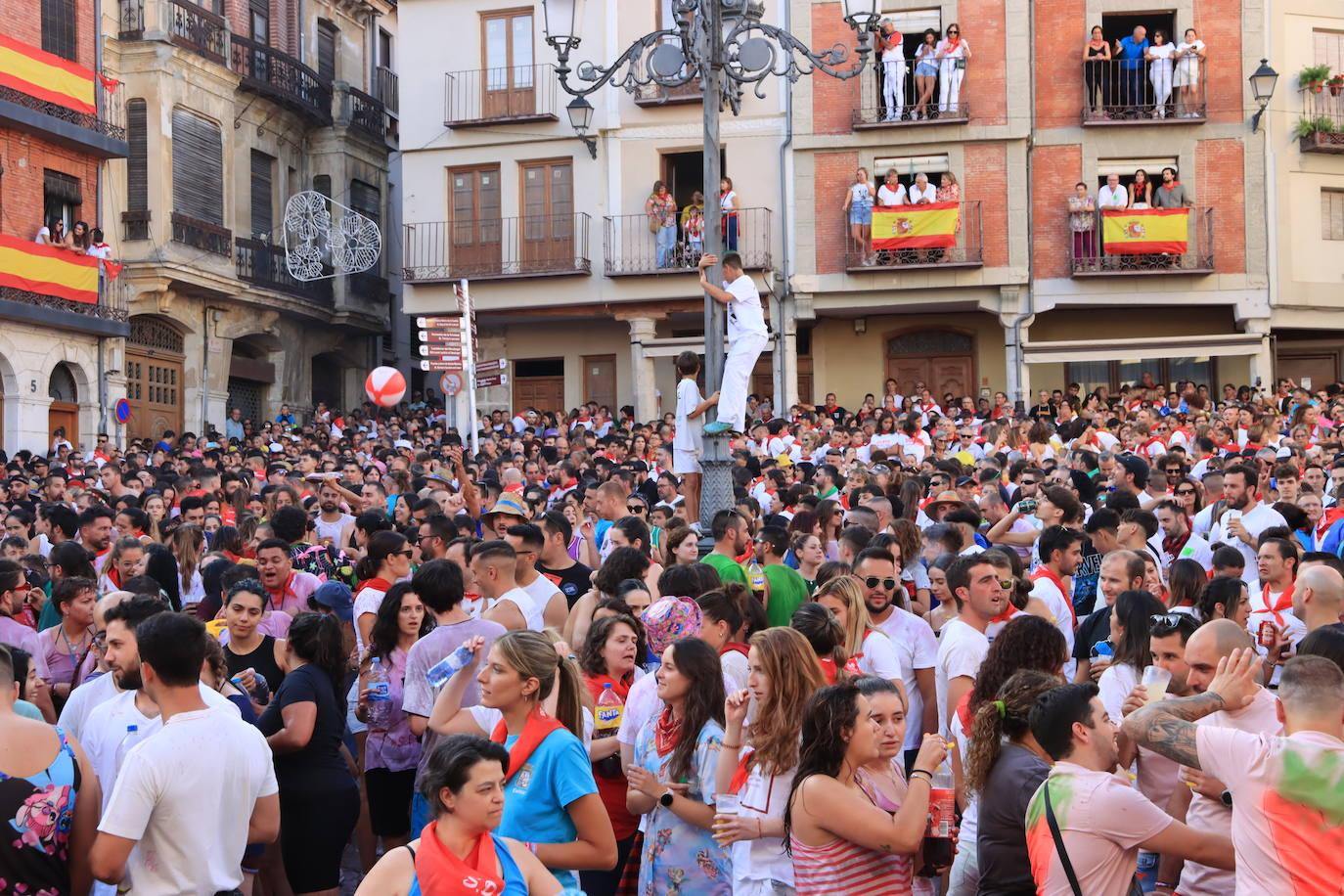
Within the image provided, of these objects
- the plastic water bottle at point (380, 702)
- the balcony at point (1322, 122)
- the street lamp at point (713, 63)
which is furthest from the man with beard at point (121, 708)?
the balcony at point (1322, 122)

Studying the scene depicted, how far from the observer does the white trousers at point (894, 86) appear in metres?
28.2

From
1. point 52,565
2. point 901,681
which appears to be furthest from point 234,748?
point 52,565

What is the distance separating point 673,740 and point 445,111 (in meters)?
27.4

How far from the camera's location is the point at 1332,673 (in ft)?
14.4

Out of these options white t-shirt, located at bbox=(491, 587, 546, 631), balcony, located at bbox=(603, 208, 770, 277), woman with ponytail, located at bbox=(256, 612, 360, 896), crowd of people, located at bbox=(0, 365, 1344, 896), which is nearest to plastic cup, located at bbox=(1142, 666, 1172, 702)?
crowd of people, located at bbox=(0, 365, 1344, 896)

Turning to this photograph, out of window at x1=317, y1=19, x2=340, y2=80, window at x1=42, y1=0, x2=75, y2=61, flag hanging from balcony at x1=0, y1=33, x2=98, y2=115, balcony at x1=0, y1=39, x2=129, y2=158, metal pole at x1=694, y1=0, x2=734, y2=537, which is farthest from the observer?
window at x1=317, y1=19, x2=340, y2=80

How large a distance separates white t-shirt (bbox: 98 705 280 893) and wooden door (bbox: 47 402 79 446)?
23.5 metres

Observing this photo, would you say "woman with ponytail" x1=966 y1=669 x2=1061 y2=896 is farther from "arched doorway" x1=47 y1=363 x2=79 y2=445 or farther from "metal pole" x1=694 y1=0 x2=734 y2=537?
"arched doorway" x1=47 y1=363 x2=79 y2=445

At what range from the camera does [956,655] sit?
21.2ft

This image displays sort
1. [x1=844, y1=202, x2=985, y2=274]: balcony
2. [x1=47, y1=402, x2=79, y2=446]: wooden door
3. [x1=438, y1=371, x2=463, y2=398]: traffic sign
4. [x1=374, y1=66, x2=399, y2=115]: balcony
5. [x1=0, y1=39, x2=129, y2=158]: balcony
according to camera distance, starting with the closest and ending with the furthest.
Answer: [x1=438, y1=371, x2=463, y2=398]: traffic sign → [x1=0, y1=39, x2=129, y2=158]: balcony → [x1=47, y1=402, x2=79, y2=446]: wooden door → [x1=844, y1=202, x2=985, y2=274]: balcony → [x1=374, y1=66, x2=399, y2=115]: balcony

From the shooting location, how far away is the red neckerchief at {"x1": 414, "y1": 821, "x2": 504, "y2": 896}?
4328 mm

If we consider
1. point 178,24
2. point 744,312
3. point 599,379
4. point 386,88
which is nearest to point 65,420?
point 178,24

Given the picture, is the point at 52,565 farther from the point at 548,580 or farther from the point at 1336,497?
the point at 1336,497

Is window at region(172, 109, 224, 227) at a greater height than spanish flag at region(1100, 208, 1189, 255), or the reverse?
window at region(172, 109, 224, 227)
